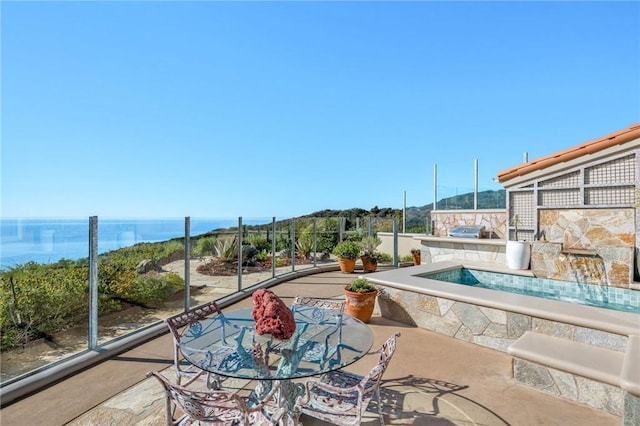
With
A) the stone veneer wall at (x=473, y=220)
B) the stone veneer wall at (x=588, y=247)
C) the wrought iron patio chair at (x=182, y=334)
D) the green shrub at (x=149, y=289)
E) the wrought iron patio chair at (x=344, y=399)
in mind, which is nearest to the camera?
the wrought iron patio chair at (x=344, y=399)

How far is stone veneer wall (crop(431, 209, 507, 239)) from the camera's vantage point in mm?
7891

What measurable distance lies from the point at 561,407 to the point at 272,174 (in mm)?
15572

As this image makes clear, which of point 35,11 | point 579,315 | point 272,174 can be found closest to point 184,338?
point 579,315

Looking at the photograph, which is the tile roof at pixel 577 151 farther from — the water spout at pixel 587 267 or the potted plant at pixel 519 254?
the water spout at pixel 587 267

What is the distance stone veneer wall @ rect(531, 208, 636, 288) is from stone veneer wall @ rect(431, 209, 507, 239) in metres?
1.72

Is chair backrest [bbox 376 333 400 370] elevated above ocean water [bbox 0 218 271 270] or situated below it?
below

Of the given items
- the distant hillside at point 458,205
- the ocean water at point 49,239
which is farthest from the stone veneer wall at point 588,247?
the ocean water at point 49,239

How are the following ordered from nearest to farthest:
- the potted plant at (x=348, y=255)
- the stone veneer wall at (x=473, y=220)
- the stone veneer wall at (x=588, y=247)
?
the stone veneer wall at (x=588, y=247)
the stone veneer wall at (x=473, y=220)
the potted plant at (x=348, y=255)

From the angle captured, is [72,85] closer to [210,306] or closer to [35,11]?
[35,11]

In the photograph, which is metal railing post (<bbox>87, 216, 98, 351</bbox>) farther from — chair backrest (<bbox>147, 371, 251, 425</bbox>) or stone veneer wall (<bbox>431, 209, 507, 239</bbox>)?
stone veneer wall (<bbox>431, 209, 507, 239</bbox>)

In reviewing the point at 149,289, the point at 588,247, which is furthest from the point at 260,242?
the point at 588,247

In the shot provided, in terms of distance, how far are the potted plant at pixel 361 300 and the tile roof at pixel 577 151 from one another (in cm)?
454

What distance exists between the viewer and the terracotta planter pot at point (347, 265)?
319 inches

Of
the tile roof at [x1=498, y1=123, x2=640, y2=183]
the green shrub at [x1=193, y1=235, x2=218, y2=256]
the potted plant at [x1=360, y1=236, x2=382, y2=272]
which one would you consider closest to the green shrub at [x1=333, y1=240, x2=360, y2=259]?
the potted plant at [x1=360, y1=236, x2=382, y2=272]
